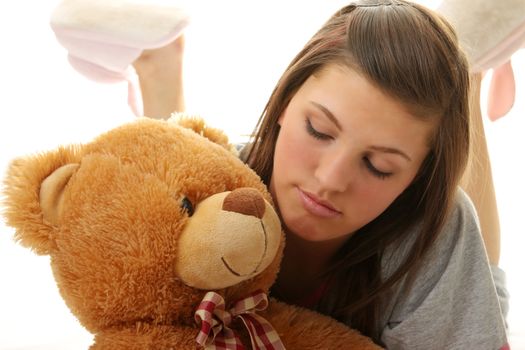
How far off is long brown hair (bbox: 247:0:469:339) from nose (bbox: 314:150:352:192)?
9cm

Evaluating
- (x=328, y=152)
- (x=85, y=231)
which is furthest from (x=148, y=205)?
(x=328, y=152)

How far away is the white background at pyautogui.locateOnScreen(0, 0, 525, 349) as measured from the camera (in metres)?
1.25

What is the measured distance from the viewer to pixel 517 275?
1500 millimetres

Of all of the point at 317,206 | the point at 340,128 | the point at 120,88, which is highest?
the point at 340,128

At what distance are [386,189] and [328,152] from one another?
0.34 feet

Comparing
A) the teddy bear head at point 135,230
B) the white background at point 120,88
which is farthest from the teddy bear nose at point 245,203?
the white background at point 120,88

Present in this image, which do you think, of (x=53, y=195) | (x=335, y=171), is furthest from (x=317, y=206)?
(x=53, y=195)

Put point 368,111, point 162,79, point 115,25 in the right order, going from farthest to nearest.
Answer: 1. point 162,79
2. point 115,25
3. point 368,111

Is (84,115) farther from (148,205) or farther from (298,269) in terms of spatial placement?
(148,205)

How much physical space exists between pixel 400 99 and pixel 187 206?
285 mm

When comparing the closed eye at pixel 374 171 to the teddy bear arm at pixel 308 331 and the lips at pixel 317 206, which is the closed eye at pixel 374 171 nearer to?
the lips at pixel 317 206

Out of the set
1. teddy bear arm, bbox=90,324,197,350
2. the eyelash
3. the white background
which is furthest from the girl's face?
the white background

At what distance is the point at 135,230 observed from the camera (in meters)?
0.66

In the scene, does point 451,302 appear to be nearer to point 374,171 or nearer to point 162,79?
point 374,171
